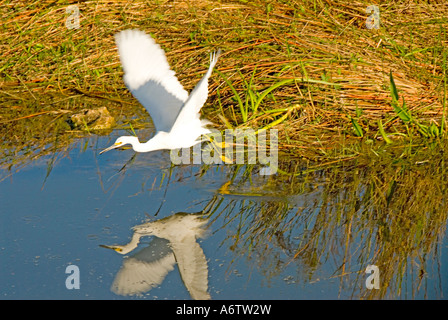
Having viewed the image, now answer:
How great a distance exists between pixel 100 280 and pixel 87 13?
13.8ft

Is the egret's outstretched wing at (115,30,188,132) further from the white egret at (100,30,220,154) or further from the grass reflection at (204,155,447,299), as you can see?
the grass reflection at (204,155,447,299)

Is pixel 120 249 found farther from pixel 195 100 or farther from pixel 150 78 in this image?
pixel 150 78

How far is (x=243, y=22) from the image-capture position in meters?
6.48

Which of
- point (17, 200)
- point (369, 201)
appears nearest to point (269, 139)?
point (369, 201)

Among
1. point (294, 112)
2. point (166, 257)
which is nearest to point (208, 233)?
point (166, 257)

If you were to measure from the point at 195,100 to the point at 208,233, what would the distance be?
0.82 metres

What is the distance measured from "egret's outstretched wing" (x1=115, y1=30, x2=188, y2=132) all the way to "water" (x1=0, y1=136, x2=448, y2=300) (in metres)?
0.39

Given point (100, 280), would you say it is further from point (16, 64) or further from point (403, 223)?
point (16, 64)

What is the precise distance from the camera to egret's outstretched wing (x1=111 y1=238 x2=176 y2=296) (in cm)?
333

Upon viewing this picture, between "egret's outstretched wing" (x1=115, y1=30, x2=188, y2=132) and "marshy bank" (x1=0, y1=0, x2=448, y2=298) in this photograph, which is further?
"egret's outstretched wing" (x1=115, y1=30, x2=188, y2=132)

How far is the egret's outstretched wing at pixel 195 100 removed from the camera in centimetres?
399

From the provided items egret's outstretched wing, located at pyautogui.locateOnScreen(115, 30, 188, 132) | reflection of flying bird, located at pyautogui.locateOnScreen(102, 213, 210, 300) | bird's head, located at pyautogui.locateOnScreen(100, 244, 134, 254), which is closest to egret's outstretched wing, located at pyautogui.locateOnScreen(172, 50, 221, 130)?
egret's outstretched wing, located at pyautogui.locateOnScreen(115, 30, 188, 132)

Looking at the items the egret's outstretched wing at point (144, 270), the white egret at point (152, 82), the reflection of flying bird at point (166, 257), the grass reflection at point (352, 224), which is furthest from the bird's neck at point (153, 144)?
the egret's outstretched wing at point (144, 270)

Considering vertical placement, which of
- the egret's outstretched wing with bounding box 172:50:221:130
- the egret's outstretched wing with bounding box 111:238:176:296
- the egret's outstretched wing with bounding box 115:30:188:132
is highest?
the egret's outstretched wing with bounding box 115:30:188:132
